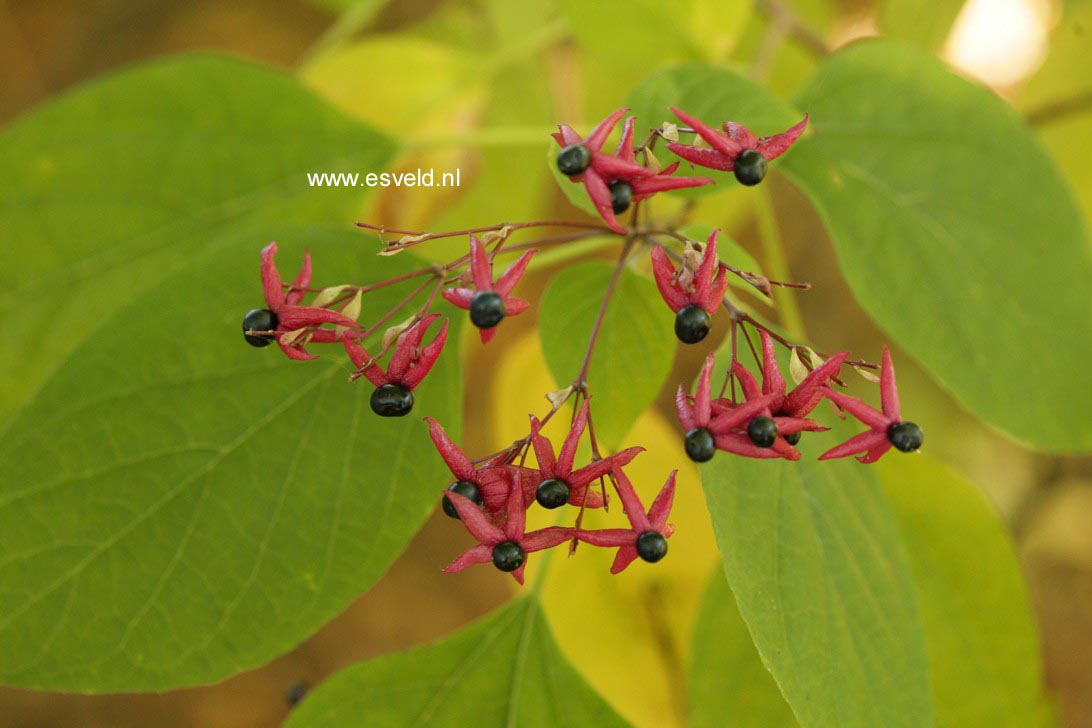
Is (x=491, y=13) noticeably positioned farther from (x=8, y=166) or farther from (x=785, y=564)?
(x=785, y=564)

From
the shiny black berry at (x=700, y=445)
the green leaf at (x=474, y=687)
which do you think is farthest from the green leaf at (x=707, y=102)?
the green leaf at (x=474, y=687)

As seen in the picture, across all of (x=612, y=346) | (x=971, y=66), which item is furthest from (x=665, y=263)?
(x=971, y=66)

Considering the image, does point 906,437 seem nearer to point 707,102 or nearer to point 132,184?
point 707,102

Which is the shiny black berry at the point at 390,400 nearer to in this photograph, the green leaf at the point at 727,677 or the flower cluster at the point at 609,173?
the flower cluster at the point at 609,173

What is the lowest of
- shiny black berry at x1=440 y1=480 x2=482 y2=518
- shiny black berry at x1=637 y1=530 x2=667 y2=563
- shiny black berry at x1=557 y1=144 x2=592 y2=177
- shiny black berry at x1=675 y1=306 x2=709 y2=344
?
shiny black berry at x1=637 y1=530 x2=667 y2=563

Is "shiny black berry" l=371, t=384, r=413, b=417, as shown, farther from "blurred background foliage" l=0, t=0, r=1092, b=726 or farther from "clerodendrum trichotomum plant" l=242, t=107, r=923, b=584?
"blurred background foliage" l=0, t=0, r=1092, b=726

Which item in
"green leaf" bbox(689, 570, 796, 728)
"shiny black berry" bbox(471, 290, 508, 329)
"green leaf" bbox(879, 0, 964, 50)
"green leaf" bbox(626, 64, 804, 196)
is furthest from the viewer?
"green leaf" bbox(879, 0, 964, 50)

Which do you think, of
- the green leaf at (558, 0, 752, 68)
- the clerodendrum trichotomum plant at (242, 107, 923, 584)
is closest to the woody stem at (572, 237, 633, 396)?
the clerodendrum trichotomum plant at (242, 107, 923, 584)
